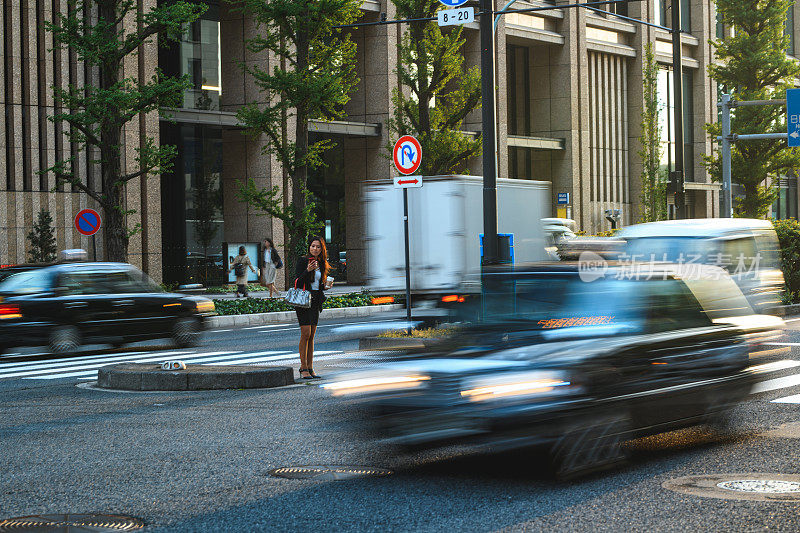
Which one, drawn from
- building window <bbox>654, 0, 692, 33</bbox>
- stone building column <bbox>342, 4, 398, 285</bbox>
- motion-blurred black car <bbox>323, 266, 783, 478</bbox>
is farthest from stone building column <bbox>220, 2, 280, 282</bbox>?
motion-blurred black car <bbox>323, 266, 783, 478</bbox>

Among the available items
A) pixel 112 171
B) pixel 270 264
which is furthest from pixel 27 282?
pixel 270 264

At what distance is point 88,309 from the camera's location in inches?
603

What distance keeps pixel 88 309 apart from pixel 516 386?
10.1 metres

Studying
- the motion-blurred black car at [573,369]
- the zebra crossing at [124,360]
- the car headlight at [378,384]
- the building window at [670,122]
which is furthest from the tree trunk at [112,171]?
the building window at [670,122]

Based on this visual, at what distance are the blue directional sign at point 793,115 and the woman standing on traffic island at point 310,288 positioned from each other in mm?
20938

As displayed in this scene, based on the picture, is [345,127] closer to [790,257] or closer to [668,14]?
[790,257]

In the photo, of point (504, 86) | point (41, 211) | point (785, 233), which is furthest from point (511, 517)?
point (504, 86)

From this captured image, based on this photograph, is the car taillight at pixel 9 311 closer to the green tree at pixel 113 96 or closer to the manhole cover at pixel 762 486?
the green tree at pixel 113 96

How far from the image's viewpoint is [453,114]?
95.2 ft

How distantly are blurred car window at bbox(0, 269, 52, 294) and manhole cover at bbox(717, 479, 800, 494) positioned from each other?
1097cm

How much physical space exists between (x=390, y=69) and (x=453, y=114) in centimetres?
645

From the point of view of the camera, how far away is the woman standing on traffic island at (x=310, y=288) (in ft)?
40.3

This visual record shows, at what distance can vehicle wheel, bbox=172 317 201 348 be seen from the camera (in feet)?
54.6

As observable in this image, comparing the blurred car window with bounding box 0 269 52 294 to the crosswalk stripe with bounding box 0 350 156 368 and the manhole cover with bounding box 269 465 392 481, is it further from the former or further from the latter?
the manhole cover with bounding box 269 465 392 481
